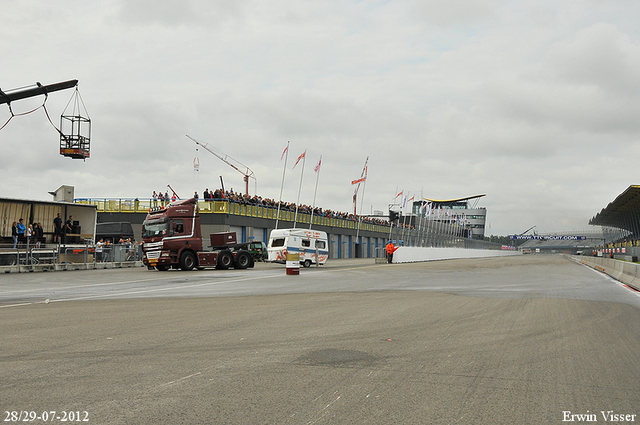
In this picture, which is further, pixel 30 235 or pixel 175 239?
pixel 30 235

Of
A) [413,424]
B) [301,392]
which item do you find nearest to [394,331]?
[301,392]

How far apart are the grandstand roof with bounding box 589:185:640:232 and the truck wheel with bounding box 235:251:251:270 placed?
4864 centimetres

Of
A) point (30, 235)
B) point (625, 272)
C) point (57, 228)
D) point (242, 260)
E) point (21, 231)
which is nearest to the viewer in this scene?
point (625, 272)

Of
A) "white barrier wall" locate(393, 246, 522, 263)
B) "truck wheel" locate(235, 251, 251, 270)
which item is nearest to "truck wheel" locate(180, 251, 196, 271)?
"truck wheel" locate(235, 251, 251, 270)

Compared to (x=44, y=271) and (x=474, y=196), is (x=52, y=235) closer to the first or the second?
(x=44, y=271)

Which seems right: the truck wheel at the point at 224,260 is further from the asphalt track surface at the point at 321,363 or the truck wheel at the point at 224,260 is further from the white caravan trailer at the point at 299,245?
the asphalt track surface at the point at 321,363

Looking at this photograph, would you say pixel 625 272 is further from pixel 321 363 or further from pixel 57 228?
pixel 57 228

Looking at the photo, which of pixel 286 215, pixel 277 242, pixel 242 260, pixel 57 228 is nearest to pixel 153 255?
pixel 242 260

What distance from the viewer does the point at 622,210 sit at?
8312 centimetres

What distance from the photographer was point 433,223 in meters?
88.1

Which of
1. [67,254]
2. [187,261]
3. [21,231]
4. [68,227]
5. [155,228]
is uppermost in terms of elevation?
[155,228]

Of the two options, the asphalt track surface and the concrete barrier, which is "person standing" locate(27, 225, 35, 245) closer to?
the asphalt track surface

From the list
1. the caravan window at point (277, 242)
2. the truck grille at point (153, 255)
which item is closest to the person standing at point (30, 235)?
the truck grille at point (153, 255)

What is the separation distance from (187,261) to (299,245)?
393 inches
